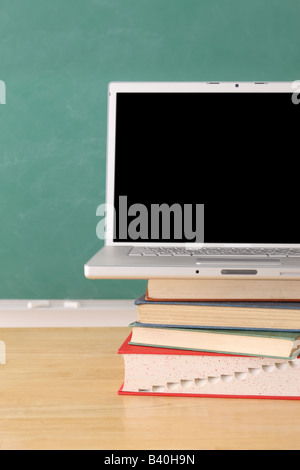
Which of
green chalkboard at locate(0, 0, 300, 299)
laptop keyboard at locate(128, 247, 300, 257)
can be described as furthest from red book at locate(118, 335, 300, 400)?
green chalkboard at locate(0, 0, 300, 299)

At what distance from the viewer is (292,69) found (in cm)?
129

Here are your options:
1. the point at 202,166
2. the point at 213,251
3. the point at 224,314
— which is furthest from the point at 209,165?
the point at 224,314

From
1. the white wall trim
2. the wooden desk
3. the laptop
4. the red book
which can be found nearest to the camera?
the wooden desk

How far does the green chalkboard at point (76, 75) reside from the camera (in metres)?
1.29

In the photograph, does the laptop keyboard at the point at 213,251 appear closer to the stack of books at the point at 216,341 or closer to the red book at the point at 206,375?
the stack of books at the point at 216,341

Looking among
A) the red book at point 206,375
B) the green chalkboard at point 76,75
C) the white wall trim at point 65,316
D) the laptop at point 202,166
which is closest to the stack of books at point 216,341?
the red book at point 206,375

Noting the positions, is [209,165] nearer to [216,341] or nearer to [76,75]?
[216,341]

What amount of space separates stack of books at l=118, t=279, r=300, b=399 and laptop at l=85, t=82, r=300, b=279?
0.15m

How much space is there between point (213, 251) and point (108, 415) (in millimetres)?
331

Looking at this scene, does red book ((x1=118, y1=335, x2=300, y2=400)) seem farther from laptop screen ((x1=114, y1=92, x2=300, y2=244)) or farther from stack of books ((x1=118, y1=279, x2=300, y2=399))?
laptop screen ((x1=114, y1=92, x2=300, y2=244))

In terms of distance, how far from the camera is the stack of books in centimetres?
78

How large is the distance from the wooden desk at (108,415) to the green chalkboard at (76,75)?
425 millimetres

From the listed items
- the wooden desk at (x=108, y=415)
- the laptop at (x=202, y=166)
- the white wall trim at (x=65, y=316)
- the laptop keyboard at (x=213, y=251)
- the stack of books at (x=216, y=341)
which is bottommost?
the wooden desk at (x=108, y=415)
